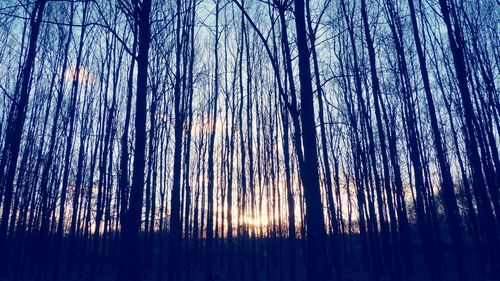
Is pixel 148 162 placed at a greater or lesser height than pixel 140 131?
greater

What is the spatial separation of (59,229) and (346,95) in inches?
495

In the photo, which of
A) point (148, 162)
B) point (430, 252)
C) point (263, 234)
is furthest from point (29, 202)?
point (430, 252)

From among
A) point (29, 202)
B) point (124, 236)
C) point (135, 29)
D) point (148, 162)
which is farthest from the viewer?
point (29, 202)

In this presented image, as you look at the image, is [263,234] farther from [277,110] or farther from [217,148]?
[277,110]

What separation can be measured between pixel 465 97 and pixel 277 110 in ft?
24.6

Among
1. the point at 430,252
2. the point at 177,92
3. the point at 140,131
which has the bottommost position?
the point at 430,252

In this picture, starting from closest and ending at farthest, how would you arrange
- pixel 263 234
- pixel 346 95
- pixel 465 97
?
pixel 465 97 → pixel 346 95 → pixel 263 234

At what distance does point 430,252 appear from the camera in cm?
1014

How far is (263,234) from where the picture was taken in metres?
18.4

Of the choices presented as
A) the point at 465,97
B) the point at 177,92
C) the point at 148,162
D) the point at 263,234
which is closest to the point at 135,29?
the point at 177,92

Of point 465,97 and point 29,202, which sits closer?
point 465,97

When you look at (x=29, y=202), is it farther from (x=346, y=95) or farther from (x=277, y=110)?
(x=346, y=95)

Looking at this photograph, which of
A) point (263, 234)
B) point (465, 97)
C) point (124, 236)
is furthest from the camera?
point (263, 234)

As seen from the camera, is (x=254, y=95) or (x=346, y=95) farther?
(x=254, y=95)
